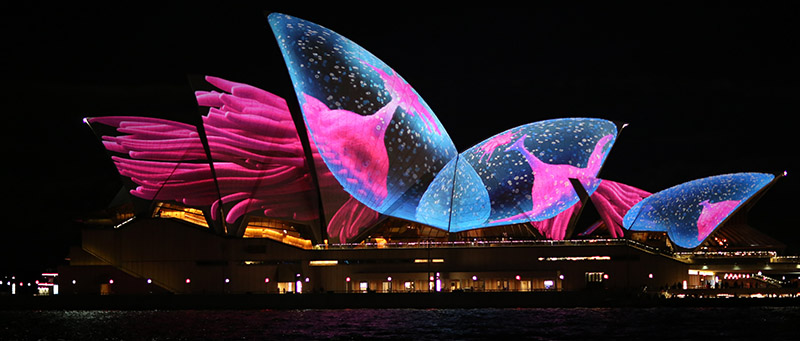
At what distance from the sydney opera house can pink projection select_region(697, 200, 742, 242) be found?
0.10 meters

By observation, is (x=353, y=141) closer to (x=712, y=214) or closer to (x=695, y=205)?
(x=695, y=205)

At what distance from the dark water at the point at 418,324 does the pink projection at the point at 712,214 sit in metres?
10.9

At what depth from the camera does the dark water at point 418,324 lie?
157 ft

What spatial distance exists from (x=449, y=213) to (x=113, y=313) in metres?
24.2

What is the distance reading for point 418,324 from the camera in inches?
2140

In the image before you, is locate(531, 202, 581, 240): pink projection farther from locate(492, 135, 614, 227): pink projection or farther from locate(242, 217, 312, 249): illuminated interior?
locate(242, 217, 312, 249): illuminated interior

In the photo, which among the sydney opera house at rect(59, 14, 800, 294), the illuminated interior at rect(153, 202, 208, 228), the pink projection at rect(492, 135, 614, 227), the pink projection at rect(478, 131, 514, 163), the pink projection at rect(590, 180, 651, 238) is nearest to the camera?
the sydney opera house at rect(59, 14, 800, 294)

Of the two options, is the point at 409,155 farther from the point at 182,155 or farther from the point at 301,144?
the point at 182,155

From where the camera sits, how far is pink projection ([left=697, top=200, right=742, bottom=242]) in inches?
2945

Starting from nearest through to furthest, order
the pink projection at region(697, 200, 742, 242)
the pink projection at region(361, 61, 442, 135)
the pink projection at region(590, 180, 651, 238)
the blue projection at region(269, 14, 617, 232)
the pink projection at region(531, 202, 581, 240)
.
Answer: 1. the blue projection at region(269, 14, 617, 232)
2. the pink projection at region(361, 61, 442, 135)
3. the pink projection at region(697, 200, 742, 242)
4. the pink projection at region(531, 202, 581, 240)
5. the pink projection at region(590, 180, 651, 238)

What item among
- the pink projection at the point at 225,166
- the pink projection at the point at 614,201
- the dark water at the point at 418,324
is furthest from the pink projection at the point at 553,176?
the pink projection at the point at 225,166

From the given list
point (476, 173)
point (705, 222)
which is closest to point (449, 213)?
point (476, 173)

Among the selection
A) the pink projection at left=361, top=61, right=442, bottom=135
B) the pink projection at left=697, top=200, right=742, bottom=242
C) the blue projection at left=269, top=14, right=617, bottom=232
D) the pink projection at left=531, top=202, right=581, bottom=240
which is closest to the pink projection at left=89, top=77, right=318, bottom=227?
the blue projection at left=269, top=14, right=617, bottom=232

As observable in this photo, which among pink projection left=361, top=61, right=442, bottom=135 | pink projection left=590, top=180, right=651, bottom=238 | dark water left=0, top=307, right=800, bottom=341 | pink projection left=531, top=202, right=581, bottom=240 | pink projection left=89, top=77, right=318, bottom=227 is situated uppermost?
pink projection left=361, top=61, right=442, bottom=135
